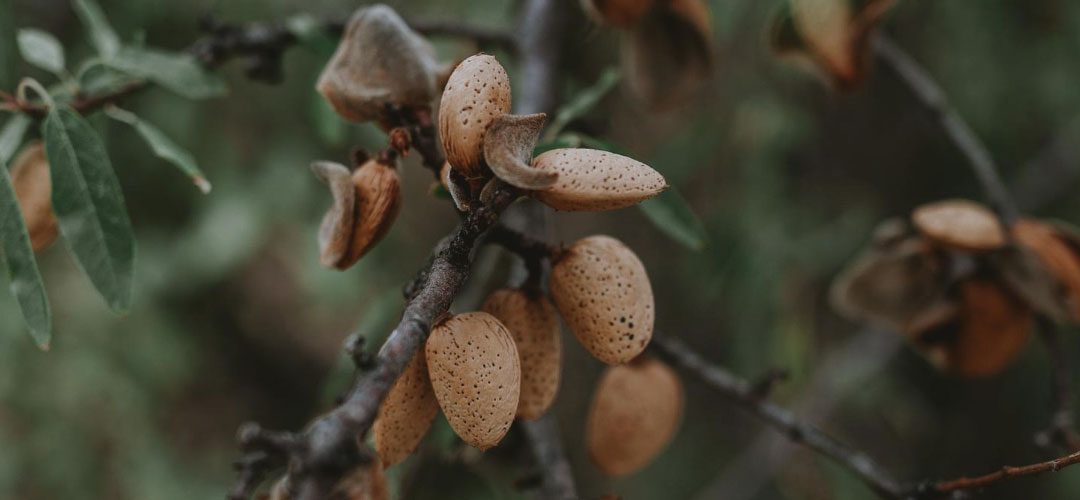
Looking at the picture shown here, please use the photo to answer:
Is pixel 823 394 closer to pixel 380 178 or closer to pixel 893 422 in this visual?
pixel 893 422

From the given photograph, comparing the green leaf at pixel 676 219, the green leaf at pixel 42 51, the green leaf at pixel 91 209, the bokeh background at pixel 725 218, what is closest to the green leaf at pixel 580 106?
the green leaf at pixel 676 219

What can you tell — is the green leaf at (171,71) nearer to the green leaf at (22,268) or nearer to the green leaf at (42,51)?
the green leaf at (42,51)

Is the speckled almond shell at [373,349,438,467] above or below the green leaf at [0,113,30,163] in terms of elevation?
below

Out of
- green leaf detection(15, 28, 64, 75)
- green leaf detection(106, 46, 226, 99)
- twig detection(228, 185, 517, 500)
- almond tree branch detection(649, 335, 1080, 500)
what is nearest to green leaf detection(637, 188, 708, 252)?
almond tree branch detection(649, 335, 1080, 500)

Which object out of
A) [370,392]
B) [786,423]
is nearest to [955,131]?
[786,423]

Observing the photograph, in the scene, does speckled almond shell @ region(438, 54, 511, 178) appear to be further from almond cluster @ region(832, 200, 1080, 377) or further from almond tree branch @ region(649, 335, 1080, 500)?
almond cluster @ region(832, 200, 1080, 377)

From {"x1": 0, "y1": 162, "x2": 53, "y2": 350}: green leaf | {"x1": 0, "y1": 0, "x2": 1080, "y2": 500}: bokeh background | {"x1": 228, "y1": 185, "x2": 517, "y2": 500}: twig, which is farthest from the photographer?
{"x1": 0, "y1": 0, "x2": 1080, "y2": 500}: bokeh background

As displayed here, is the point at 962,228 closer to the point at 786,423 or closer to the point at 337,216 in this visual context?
the point at 786,423
